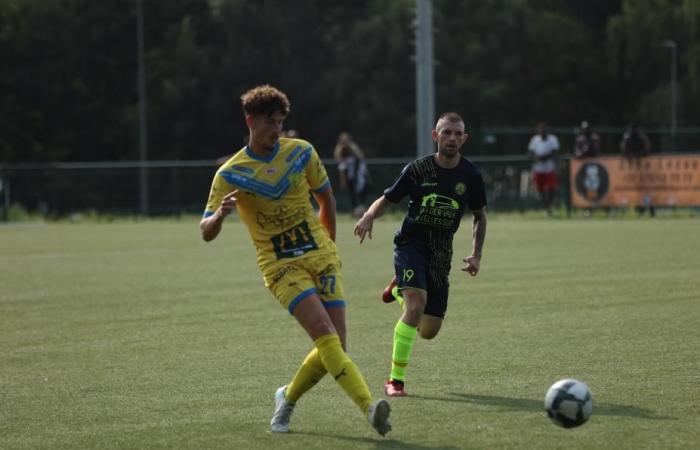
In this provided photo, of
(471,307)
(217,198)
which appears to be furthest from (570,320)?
(217,198)

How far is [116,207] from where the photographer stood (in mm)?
35906

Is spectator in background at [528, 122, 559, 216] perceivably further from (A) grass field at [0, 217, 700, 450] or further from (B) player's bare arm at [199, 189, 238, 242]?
(B) player's bare arm at [199, 189, 238, 242]

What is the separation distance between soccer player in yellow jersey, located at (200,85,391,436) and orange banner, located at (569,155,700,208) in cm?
2161

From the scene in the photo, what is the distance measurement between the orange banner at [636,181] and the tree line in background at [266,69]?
2736 centimetres

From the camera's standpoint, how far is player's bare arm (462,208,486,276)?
340 inches

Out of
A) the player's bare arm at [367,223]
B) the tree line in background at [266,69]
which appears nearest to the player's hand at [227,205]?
the player's bare arm at [367,223]

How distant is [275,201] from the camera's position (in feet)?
23.4

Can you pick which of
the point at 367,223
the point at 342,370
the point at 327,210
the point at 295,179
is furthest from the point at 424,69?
the point at 342,370

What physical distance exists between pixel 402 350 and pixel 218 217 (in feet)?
6.57

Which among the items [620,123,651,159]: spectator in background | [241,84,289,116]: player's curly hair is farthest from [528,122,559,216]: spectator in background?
[241,84,289,116]: player's curly hair

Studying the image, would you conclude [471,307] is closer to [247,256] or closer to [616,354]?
[616,354]

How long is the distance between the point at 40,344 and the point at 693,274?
8004 millimetres

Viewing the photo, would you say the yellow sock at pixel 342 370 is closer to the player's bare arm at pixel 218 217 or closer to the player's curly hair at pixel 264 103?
the player's bare arm at pixel 218 217

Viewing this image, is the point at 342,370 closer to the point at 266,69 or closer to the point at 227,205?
the point at 227,205
